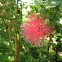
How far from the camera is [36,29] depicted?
2.64 feet

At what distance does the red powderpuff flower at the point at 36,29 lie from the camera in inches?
29.9

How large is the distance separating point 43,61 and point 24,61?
1.70 feet

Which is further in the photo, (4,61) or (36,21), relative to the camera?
(4,61)

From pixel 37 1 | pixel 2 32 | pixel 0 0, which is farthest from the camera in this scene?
pixel 2 32

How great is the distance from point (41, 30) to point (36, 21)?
0.32 ft

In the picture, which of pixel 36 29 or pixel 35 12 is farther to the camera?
pixel 35 12

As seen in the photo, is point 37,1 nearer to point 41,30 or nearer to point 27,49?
point 41,30

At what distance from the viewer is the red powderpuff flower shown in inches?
29.9

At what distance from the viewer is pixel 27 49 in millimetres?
2871

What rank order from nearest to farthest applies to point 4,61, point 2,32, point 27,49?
1. point 2,32
2. point 4,61
3. point 27,49

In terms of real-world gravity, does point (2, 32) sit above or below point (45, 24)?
below

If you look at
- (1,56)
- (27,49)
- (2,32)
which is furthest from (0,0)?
(27,49)

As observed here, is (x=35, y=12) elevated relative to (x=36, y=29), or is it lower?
elevated

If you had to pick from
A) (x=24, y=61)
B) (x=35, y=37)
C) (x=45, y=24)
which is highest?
(x=45, y=24)
